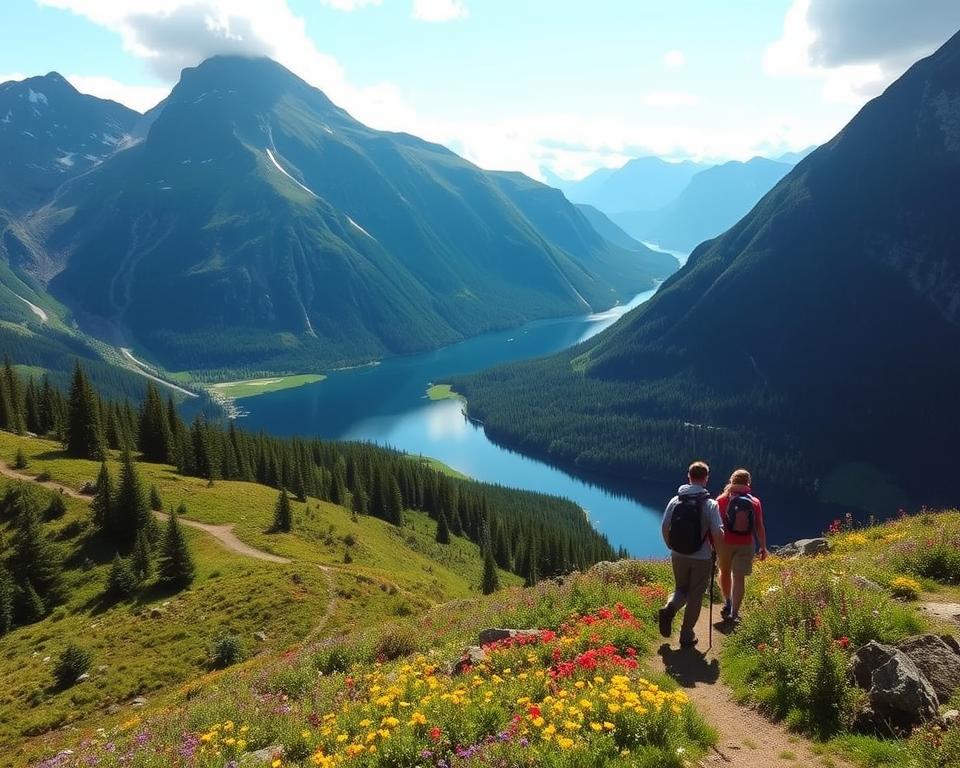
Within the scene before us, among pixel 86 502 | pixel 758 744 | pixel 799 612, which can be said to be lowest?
pixel 86 502

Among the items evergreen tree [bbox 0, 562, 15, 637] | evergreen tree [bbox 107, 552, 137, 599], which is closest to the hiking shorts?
evergreen tree [bbox 107, 552, 137, 599]

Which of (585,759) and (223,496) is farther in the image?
(223,496)

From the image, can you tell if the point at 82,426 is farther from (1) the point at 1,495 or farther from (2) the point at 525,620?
(2) the point at 525,620

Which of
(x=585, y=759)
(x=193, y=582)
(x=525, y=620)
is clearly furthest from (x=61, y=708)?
(x=585, y=759)

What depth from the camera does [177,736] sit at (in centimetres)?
1478

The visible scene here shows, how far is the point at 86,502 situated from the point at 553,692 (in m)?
58.1

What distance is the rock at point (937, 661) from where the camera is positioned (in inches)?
421

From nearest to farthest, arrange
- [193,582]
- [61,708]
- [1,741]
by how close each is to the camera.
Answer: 1. [1,741]
2. [61,708]
3. [193,582]

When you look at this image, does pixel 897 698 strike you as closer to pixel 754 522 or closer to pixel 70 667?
pixel 754 522

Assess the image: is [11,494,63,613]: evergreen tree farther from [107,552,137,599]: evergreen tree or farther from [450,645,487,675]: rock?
[450,645,487,675]: rock

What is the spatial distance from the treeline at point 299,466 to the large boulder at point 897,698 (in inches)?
2458

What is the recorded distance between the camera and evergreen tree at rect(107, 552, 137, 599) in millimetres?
42906

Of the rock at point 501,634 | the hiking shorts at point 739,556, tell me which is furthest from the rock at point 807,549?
the rock at point 501,634

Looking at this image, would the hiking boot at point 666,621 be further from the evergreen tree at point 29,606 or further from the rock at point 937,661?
the evergreen tree at point 29,606
